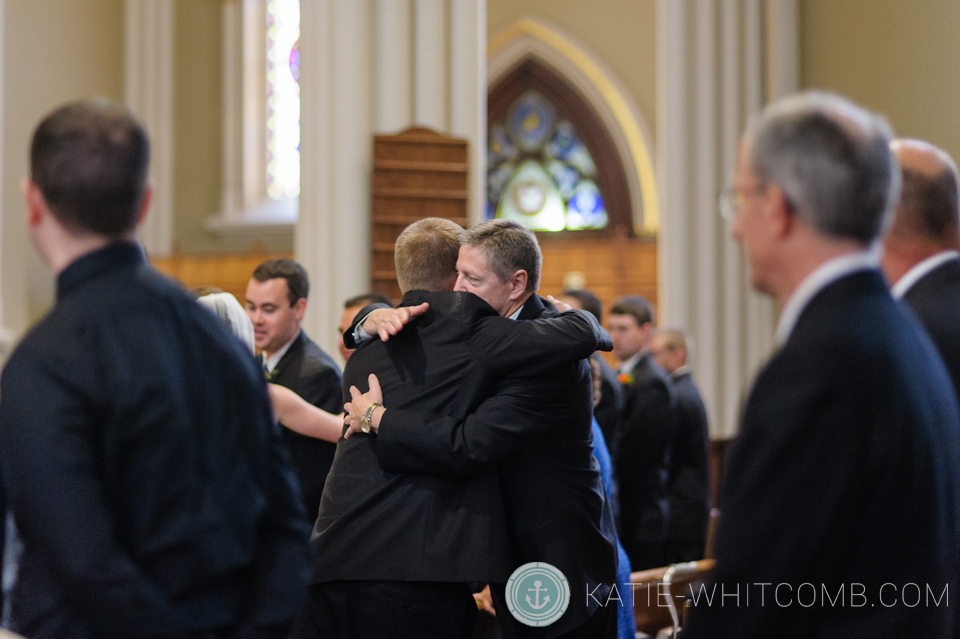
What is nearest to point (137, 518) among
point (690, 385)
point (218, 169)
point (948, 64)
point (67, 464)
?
point (67, 464)

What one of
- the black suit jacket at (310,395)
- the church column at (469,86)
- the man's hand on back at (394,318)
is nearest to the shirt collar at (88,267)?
the man's hand on back at (394,318)

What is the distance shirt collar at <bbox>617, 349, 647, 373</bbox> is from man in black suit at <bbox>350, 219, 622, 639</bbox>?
9.73 ft

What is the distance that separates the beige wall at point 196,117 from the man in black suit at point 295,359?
9594 millimetres

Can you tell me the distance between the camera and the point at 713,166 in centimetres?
902

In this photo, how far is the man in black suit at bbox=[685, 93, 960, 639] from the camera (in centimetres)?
143

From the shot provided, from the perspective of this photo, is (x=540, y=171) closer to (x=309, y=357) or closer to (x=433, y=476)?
(x=309, y=357)

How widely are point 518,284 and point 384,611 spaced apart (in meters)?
0.97

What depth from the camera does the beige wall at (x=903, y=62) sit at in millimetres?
5914

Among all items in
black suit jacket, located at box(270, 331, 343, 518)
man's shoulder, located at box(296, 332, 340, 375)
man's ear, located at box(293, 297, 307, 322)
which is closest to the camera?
black suit jacket, located at box(270, 331, 343, 518)

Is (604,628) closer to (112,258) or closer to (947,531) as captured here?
(947,531)

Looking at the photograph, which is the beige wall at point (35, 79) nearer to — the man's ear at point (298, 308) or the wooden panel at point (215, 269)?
the wooden panel at point (215, 269)

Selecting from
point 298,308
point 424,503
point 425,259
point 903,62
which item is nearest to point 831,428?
point 424,503

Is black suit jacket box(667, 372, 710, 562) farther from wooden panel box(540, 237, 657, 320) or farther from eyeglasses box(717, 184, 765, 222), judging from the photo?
wooden panel box(540, 237, 657, 320)

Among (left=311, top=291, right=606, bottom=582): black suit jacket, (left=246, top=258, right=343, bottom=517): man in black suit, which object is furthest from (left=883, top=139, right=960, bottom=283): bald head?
(left=246, top=258, right=343, bottom=517): man in black suit
